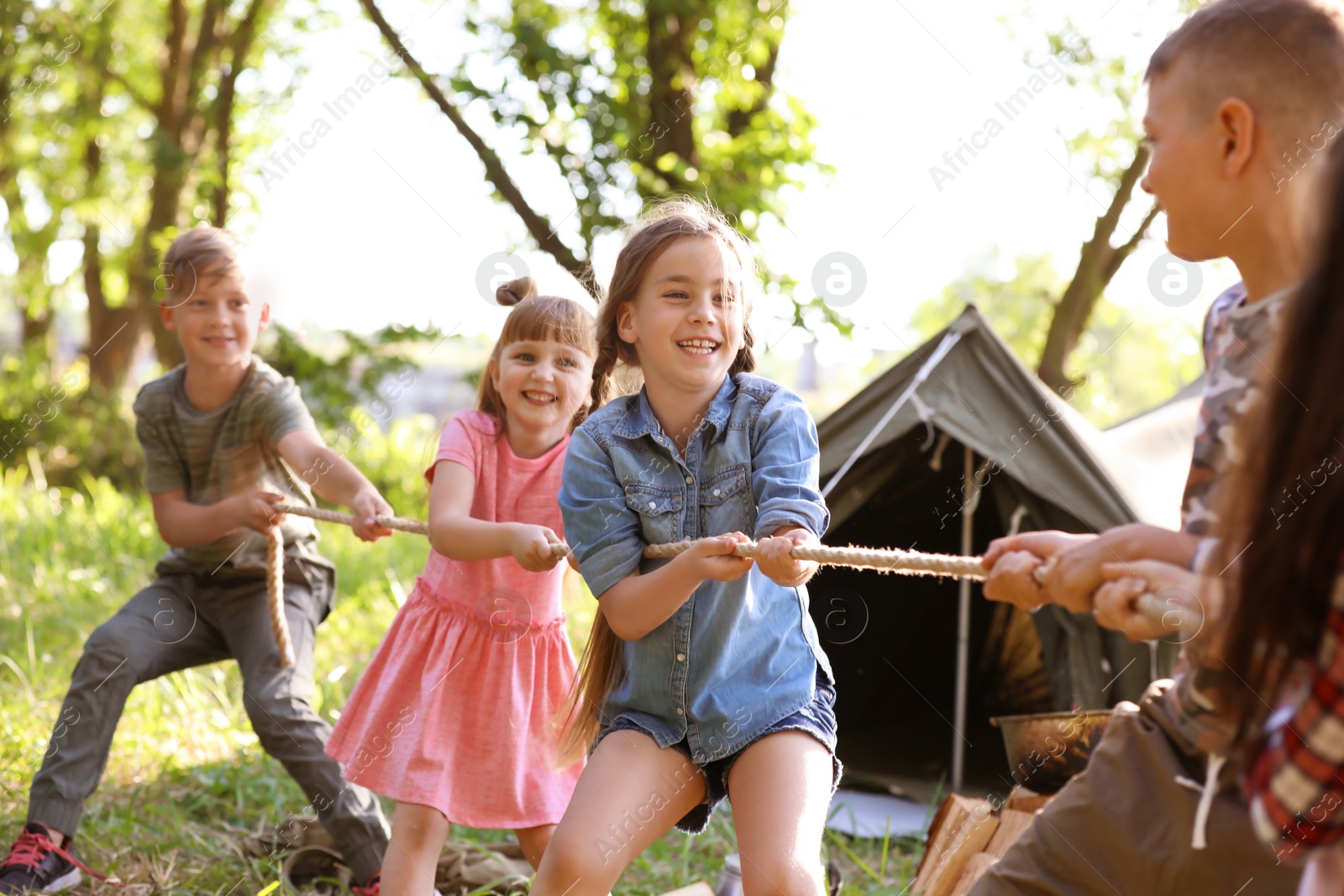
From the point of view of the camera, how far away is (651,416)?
2.08m

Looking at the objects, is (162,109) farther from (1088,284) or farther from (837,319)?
(1088,284)

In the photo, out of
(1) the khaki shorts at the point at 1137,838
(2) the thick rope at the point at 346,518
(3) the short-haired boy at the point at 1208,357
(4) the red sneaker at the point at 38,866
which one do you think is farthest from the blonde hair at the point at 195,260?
(1) the khaki shorts at the point at 1137,838

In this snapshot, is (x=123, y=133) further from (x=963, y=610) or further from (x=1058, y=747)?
(x=1058, y=747)

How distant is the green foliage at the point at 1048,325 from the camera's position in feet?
31.6

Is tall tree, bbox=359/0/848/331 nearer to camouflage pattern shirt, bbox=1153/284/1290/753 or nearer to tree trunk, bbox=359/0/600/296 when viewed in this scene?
tree trunk, bbox=359/0/600/296

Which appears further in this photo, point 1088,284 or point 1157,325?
point 1157,325

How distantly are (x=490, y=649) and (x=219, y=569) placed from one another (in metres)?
0.91

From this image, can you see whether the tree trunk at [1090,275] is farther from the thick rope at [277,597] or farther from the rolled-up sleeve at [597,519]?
the rolled-up sleeve at [597,519]

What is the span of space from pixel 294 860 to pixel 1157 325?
10625 millimetres

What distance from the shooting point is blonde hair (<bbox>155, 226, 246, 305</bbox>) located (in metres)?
2.92

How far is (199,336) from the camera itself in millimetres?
2932

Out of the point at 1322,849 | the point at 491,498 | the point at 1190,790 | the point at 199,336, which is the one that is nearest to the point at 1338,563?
the point at 1322,849

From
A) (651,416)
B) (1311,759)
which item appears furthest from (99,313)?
(1311,759)

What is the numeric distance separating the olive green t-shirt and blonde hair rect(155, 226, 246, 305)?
0.24m
